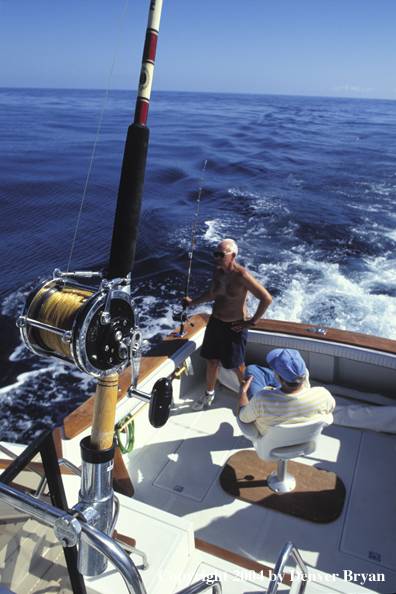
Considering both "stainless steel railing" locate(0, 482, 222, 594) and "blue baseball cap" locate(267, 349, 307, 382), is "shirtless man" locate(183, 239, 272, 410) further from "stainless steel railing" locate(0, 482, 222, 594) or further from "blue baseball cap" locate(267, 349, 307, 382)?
"stainless steel railing" locate(0, 482, 222, 594)

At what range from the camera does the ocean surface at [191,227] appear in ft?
18.1

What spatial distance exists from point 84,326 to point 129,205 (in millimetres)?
424

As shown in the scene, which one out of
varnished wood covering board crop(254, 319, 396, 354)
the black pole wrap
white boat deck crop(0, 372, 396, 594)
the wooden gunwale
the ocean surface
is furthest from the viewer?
the ocean surface

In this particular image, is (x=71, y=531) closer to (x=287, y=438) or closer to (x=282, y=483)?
(x=287, y=438)

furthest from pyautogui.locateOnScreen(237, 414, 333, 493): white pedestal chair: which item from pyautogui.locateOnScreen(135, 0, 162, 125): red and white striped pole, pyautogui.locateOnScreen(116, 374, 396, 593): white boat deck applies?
pyautogui.locateOnScreen(135, 0, 162, 125): red and white striped pole

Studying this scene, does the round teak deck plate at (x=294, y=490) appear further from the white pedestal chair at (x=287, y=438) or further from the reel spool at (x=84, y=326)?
the reel spool at (x=84, y=326)

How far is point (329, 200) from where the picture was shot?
437 inches

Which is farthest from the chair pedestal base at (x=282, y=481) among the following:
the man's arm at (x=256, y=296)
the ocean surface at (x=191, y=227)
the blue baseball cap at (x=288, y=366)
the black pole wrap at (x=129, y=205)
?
the ocean surface at (x=191, y=227)

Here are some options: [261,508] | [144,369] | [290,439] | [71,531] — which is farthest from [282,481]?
[71,531]

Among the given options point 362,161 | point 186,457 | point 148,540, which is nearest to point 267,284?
point 186,457

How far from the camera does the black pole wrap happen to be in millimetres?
1225

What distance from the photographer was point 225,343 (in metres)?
2.84

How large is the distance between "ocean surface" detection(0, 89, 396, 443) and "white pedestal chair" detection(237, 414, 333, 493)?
2812 mm

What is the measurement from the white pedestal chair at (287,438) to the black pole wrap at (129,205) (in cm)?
113
